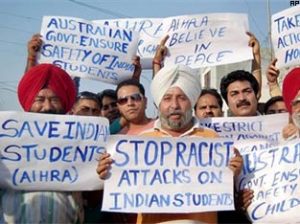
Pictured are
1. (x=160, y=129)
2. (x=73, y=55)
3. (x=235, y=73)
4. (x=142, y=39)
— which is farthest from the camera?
(x=142, y=39)

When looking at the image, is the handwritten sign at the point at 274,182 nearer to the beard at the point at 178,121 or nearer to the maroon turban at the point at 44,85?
the beard at the point at 178,121

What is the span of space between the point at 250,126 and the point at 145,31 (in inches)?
73.7

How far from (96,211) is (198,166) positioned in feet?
2.56

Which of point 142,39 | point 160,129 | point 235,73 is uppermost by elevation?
point 142,39

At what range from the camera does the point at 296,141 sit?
3652 millimetres

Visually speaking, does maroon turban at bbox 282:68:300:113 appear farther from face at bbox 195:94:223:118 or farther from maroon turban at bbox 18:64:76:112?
maroon turban at bbox 18:64:76:112

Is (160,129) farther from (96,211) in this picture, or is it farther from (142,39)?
(142,39)

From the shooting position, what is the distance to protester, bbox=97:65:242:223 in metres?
3.54

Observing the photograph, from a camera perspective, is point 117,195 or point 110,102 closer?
point 117,195

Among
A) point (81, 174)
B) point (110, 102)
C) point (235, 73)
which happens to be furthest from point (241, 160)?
point (110, 102)

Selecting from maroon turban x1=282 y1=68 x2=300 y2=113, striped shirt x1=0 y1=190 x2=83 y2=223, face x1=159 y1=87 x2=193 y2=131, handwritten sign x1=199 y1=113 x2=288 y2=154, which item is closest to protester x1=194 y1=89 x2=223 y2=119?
handwritten sign x1=199 y1=113 x2=288 y2=154

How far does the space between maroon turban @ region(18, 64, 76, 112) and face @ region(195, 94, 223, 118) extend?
1.58 m

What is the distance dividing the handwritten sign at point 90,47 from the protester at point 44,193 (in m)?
1.51

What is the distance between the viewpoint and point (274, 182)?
3.63 meters
